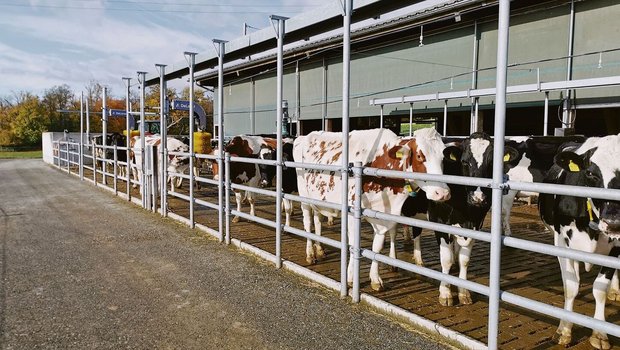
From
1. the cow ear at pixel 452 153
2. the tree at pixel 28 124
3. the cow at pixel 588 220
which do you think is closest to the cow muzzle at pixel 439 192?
the cow ear at pixel 452 153

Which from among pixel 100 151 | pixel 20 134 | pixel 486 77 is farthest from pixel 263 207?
pixel 20 134

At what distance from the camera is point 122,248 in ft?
23.5

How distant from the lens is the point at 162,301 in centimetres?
484

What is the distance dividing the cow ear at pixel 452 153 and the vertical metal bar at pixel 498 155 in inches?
68.7

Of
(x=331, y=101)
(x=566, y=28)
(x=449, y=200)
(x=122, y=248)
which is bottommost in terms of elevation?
(x=122, y=248)

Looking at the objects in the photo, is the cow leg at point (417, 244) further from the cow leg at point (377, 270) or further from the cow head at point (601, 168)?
the cow head at point (601, 168)

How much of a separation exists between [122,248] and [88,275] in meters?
1.47

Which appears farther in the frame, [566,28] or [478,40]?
[478,40]

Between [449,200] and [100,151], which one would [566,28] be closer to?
[449,200]

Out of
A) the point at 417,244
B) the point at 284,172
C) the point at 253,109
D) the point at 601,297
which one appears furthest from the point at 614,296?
the point at 253,109

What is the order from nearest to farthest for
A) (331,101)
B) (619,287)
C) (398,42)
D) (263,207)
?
(619,287) → (263,207) → (398,42) → (331,101)

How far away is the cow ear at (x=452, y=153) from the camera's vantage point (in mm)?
5012

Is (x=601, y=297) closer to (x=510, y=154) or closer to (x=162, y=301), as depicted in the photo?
(x=510, y=154)

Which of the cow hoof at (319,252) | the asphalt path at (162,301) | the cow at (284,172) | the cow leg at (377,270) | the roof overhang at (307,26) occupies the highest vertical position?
the roof overhang at (307,26)
